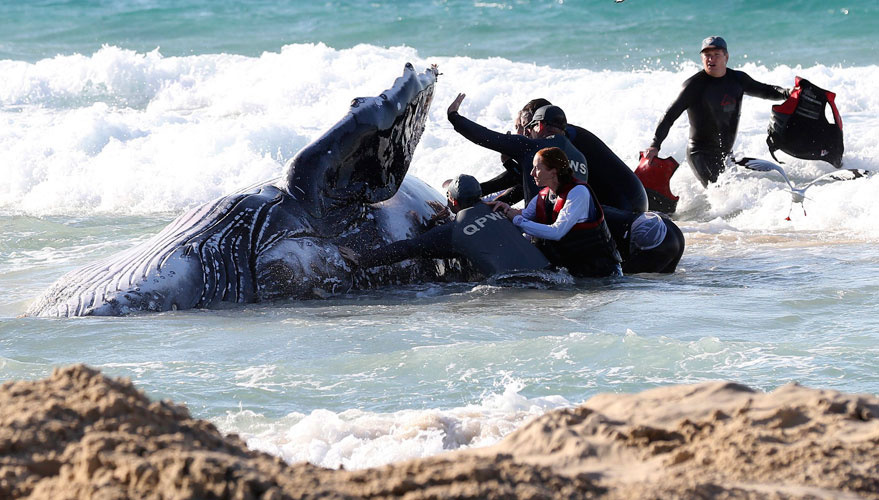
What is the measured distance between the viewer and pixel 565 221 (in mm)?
8172

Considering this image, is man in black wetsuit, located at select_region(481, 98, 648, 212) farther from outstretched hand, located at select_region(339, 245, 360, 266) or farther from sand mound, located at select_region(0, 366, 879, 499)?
sand mound, located at select_region(0, 366, 879, 499)

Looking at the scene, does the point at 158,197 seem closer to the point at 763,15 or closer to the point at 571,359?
the point at 571,359

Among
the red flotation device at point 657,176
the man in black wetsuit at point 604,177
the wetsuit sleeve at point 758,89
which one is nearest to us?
the man in black wetsuit at point 604,177

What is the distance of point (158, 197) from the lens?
14031mm

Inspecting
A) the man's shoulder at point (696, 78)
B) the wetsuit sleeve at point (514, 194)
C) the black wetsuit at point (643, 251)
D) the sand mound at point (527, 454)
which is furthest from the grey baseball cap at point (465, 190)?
the man's shoulder at point (696, 78)

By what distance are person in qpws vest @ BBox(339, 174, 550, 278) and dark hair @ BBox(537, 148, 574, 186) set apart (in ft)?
1.70

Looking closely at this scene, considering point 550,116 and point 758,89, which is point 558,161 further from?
point 758,89

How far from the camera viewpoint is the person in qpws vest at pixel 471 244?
7.96m

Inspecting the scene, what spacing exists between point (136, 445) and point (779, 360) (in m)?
3.83

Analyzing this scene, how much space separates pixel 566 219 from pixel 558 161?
434mm

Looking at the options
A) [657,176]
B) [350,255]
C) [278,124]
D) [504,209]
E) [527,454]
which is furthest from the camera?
[278,124]

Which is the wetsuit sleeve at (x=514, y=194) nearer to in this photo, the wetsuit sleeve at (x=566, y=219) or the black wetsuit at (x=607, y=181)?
the black wetsuit at (x=607, y=181)

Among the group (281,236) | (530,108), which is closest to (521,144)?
(530,108)

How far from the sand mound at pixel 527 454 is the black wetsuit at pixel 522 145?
4.95 m
